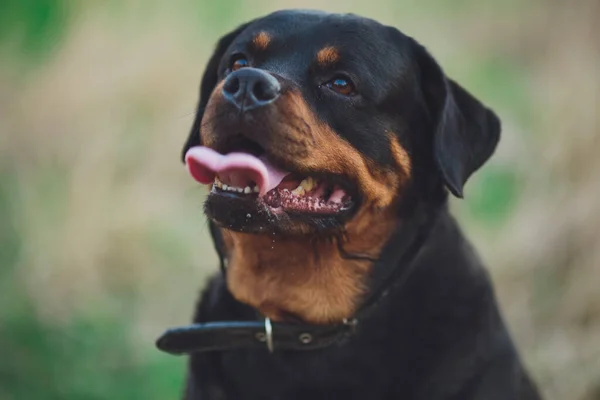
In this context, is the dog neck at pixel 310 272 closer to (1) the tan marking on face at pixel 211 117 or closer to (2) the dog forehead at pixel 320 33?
(1) the tan marking on face at pixel 211 117

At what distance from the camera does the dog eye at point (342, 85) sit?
2.51 m

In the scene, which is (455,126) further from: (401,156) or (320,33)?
(320,33)

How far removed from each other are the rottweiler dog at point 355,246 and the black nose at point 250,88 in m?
0.07

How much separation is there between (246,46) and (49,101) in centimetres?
247

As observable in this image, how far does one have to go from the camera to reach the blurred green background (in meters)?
4.42

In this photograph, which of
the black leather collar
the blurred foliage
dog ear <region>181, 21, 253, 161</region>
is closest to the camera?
the black leather collar

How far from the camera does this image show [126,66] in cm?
497

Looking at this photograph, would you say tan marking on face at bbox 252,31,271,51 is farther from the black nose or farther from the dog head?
the black nose

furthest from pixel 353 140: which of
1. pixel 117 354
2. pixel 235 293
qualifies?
pixel 117 354

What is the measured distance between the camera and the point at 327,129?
2.42 m

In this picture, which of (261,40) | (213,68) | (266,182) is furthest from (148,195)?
(266,182)

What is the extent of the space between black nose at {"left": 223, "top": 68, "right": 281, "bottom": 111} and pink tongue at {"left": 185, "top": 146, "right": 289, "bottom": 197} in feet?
0.45

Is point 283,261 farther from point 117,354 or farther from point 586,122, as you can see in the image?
point 586,122

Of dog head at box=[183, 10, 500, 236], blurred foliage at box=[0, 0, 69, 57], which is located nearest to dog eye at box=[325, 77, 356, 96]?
dog head at box=[183, 10, 500, 236]
